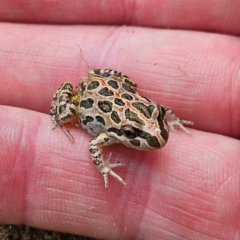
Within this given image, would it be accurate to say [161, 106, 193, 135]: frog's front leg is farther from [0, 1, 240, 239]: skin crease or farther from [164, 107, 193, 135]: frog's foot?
[0, 1, 240, 239]: skin crease

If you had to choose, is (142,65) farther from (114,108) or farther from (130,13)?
(130,13)

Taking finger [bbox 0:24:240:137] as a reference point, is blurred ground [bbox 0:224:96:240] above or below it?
below

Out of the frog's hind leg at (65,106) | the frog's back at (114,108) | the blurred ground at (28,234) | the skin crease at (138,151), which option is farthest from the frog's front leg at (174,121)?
the blurred ground at (28,234)

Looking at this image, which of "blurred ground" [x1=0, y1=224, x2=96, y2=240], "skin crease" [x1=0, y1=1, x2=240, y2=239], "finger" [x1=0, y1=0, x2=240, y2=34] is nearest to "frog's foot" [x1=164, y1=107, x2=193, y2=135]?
"skin crease" [x1=0, y1=1, x2=240, y2=239]

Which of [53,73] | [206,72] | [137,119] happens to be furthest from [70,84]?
[206,72]

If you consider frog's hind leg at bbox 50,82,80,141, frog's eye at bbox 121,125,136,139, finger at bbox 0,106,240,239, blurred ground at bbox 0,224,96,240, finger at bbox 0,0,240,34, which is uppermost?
finger at bbox 0,0,240,34

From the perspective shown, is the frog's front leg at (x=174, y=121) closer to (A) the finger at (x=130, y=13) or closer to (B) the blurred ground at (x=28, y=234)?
(A) the finger at (x=130, y=13)
